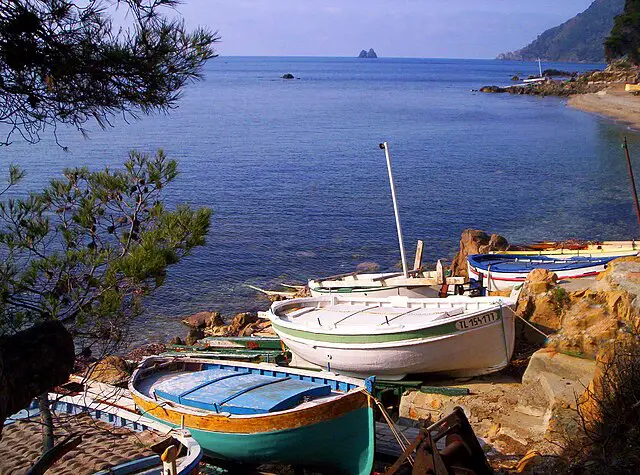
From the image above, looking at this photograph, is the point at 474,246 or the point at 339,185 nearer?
the point at 474,246

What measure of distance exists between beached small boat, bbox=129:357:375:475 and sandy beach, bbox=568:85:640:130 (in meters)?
57.6

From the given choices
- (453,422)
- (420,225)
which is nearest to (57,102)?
(453,422)

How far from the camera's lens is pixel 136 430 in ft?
32.4

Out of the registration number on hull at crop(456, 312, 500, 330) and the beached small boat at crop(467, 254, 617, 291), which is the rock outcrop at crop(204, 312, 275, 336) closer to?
the beached small boat at crop(467, 254, 617, 291)

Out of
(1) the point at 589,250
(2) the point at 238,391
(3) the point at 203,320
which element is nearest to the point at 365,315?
(2) the point at 238,391

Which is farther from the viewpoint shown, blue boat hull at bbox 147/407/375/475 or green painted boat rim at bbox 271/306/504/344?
green painted boat rim at bbox 271/306/504/344

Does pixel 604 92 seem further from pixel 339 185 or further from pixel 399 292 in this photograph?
pixel 399 292

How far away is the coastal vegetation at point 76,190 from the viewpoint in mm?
4904

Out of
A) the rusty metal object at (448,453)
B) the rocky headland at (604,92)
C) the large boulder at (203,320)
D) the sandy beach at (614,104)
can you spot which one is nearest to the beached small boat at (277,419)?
the rusty metal object at (448,453)

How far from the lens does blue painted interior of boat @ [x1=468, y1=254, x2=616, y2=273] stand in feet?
57.4

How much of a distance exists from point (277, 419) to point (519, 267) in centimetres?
1026

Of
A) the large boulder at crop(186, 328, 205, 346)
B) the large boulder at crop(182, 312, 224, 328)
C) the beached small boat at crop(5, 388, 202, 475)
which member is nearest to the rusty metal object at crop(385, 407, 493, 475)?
the beached small boat at crop(5, 388, 202, 475)

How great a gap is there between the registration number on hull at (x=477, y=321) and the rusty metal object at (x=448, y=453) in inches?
216

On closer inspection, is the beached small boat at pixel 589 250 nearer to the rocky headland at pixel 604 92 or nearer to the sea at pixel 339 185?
the sea at pixel 339 185
